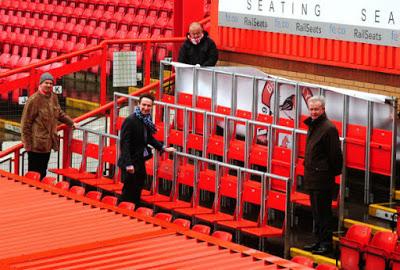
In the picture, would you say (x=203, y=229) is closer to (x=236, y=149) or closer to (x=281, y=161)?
(x=281, y=161)

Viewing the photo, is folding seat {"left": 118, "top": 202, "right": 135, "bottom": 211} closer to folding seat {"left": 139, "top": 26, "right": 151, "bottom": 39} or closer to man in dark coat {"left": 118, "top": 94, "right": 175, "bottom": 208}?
man in dark coat {"left": 118, "top": 94, "right": 175, "bottom": 208}

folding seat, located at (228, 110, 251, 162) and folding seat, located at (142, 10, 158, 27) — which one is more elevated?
folding seat, located at (142, 10, 158, 27)

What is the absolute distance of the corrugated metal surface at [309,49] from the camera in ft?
48.7

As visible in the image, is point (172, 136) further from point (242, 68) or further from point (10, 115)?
point (10, 115)

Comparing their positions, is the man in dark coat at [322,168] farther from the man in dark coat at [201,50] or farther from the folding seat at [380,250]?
the man in dark coat at [201,50]

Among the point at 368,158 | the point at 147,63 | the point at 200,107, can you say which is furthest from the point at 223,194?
the point at 147,63

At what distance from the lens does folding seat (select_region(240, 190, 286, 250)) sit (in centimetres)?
1283

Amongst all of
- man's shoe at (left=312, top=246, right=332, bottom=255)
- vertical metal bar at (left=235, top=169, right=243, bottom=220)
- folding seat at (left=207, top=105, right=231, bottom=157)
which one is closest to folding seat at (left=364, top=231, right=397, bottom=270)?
man's shoe at (left=312, top=246, right=332, bottom=255)

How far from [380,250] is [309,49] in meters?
5.02

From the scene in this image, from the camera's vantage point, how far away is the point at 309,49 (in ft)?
52.8

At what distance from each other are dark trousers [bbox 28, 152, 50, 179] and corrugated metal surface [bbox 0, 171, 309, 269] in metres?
1.64

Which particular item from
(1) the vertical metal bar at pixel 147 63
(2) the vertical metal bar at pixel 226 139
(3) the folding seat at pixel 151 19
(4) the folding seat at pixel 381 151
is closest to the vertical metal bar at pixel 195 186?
(2) the vertical metal bar at pixel 226 139

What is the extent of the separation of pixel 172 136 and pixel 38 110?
5.44 ft

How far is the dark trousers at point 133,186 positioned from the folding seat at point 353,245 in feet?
9.57
